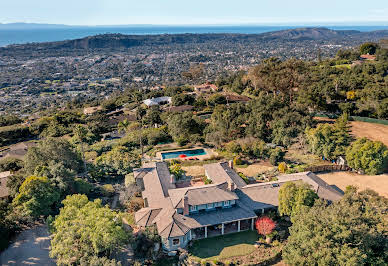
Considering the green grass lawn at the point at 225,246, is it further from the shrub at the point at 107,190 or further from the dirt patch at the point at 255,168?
the shrub at the point at 107,190

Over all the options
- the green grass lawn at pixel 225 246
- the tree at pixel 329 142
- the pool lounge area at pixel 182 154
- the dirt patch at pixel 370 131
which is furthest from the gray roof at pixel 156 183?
the dirt patch at pixel 370 131

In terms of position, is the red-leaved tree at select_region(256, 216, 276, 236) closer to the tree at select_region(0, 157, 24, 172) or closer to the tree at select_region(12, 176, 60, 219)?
the tree at select_region(12, 176, 60, 219)

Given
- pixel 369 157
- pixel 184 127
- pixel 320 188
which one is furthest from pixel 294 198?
pixel 184 127

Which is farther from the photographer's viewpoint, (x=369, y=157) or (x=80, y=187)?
(x=369, y=157)

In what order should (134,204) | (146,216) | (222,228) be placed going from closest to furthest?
1. (222,228)
2. (146,216)
3. (134,204)

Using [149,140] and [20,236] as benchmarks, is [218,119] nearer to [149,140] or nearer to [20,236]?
[149,140]

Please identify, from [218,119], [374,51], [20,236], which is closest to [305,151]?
[218,119]

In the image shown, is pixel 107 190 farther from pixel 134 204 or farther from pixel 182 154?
pixel 182 154
